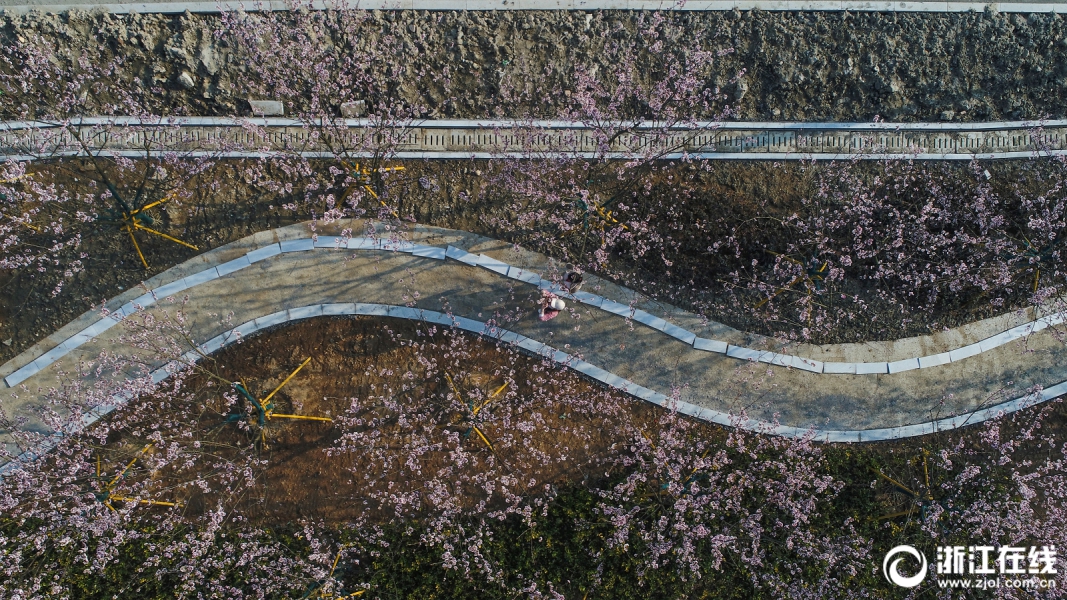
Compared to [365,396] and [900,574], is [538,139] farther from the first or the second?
[900,574]

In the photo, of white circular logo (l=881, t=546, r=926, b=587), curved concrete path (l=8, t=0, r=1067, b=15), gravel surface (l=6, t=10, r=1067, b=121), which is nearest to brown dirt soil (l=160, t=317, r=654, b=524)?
gravel surface (l=6, t=10, r=1067, b=121)

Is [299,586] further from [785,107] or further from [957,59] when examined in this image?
[957,59]

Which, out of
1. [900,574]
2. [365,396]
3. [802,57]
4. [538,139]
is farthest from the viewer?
[802,57]

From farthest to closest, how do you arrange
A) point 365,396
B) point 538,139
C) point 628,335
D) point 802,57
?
point 802,57, point 538,139, point 628,335, point 365,396

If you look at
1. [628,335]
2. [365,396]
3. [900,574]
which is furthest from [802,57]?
[365,396]

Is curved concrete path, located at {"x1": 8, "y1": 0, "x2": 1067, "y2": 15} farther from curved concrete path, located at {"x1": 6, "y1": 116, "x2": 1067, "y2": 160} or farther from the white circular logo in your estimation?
the white circular logo
